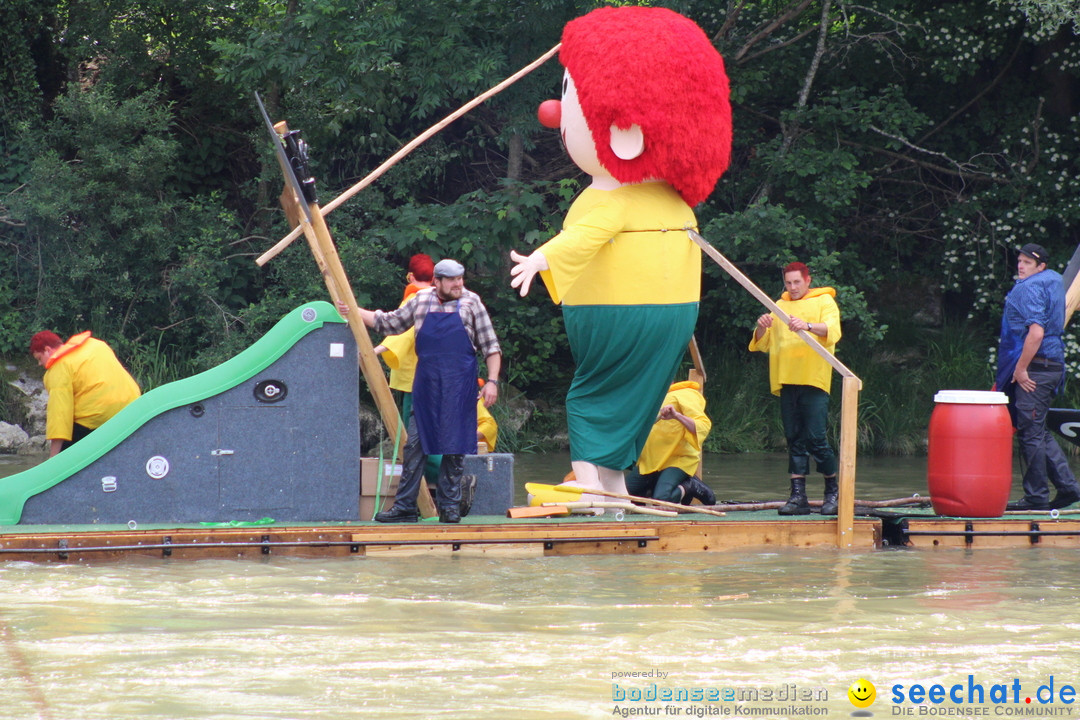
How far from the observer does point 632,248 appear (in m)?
6.61

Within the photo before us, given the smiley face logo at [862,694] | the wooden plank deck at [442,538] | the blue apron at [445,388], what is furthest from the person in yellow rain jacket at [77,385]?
the smiley face logo at [862,694]

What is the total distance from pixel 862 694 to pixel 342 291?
131 inches

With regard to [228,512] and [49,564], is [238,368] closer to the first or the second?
[228,512]

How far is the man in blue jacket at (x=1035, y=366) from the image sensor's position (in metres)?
6.96

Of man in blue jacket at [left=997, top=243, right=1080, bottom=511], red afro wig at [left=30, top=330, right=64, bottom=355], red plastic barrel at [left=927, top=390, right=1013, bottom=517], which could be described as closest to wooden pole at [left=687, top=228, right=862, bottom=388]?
red plastic barrel at [left=927, top=390, right=1013, bottom=517]

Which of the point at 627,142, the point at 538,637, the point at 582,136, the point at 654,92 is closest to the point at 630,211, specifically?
the point at 627,142

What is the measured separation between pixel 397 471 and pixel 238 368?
3.33 ft

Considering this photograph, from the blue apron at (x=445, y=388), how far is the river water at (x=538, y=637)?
0.60 m

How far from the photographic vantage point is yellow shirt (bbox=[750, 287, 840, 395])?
6.85 metres

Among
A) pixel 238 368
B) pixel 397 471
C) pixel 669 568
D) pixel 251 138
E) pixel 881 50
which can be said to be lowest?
pixel 669 568

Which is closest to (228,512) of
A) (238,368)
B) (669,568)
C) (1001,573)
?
(238,368)

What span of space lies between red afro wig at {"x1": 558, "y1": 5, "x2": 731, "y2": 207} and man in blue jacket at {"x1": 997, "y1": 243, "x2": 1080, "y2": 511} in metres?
1.90

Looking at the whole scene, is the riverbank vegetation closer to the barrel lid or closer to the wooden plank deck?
the barrel lid

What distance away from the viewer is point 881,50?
1283 cm
